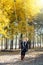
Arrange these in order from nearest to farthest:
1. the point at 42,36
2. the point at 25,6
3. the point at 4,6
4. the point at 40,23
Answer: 1. the point at 4,6
2. the point at 25,6
3. the point at 40,23
4. the point at 42,36

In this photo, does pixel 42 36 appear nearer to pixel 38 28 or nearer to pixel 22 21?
pixel 38 28

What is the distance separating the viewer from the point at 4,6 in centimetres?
1977

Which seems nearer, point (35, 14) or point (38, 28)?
point (35, 14)

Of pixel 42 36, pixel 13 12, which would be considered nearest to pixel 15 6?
pixel 13 12

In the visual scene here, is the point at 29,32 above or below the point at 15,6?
below

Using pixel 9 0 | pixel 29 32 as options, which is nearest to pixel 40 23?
pixel 29 32

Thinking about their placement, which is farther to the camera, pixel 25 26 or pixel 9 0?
pixel 25 26

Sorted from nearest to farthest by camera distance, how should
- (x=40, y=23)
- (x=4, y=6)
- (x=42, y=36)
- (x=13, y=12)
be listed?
1. (x=4, y=6)
2. (x=13, y=12)
3. (x=40, y=23)
4. (x=42, y=36)

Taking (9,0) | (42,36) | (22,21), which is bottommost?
(42,36)

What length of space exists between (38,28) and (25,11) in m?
6.84

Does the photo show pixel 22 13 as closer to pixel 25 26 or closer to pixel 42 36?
pixel 25 26

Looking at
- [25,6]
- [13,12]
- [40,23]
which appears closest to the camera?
[25,6]

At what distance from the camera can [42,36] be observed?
31.7 meters

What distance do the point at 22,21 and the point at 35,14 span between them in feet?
4.55
